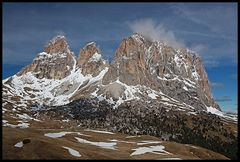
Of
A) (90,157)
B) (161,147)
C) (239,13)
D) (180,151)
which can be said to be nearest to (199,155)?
(180,151)

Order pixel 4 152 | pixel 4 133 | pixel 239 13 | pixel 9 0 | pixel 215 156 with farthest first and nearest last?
pixel 215 156 < pixel 4 133 < pixel 4 152 < pixel 9 0 < pixel 239 13

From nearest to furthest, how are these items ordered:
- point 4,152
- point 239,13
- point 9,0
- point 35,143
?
1. point 239,13
2. point 9,0
3. point 4,152
4. point 35,143

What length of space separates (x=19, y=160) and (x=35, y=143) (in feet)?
40.6

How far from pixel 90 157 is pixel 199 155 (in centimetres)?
5949

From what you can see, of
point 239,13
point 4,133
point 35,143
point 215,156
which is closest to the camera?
point 239,13

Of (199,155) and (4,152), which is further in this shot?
(199,155)

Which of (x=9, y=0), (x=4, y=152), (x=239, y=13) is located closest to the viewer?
(x=239, y=13)

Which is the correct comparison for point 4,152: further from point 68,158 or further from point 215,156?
point 215,156

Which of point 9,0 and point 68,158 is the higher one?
point 9,0

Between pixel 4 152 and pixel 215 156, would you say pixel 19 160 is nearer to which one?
pixel 4 152

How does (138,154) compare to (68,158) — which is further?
(138,154)

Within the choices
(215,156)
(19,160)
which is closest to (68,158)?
(19,160)

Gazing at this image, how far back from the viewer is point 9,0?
99.7 ft

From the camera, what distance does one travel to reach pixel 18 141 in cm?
8744
